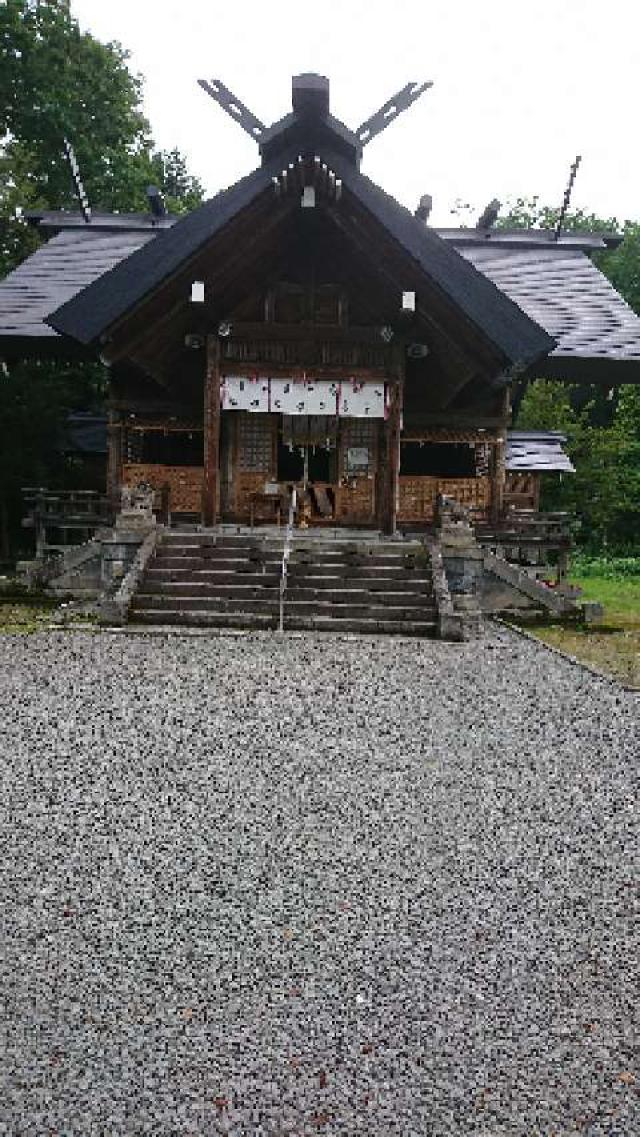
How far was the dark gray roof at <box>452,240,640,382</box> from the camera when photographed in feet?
56.5

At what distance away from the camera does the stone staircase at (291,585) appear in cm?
1109

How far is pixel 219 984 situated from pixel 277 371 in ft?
38.8

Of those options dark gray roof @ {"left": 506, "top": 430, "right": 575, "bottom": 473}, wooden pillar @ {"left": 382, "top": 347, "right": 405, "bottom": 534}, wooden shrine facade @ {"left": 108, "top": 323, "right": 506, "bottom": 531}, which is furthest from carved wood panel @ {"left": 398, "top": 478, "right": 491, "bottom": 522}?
dark gray roof @ {"left": 506, "top": 430, "right": 575, "bottom": 473}

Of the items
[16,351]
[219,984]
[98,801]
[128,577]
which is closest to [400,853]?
[219,984]

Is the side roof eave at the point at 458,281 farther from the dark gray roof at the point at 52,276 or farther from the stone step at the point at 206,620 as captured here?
the dark gray roof at the point at 52,276

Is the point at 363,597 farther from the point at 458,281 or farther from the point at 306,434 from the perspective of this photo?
the point at 458,281

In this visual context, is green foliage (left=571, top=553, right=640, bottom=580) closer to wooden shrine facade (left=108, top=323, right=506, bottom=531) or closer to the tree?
wooden shrine facade (left=108, top=323, right=506, bottom=531)

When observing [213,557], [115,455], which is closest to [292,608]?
[213,557]

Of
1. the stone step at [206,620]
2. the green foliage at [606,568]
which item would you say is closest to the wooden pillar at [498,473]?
the stone step at [206,620]

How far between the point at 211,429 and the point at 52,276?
800 centimetres

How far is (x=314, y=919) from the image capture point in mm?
3898

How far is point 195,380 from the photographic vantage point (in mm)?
16109

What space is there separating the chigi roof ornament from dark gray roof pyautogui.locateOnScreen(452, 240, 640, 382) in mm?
4861

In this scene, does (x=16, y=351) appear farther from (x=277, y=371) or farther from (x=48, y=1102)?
(x=48, y=1102)
